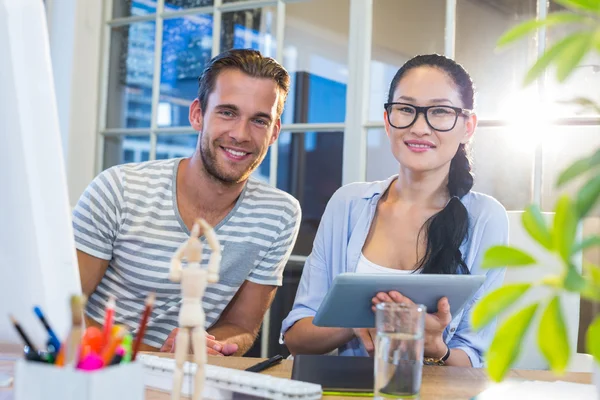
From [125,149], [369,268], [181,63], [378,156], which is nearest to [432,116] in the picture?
[369,268]

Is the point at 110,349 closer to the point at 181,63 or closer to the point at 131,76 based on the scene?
the point at 181,63

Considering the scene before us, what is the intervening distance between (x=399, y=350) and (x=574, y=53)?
525 millimetres

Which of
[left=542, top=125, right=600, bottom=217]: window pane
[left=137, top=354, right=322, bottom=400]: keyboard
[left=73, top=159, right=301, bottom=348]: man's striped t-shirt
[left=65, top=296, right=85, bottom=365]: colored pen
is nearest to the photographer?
[left=65, top=296, right=85, bottom=365]: colored pen

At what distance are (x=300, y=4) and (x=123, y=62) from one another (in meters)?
0.98

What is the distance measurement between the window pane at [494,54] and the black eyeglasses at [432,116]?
0.64m

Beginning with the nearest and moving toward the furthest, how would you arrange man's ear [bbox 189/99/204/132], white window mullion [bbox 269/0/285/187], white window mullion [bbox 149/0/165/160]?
man's ear [bbox 189/99/204/132] → white window mullion [bbox 269/0/285/187] → white window mullion [bbox 149/0/165/160]

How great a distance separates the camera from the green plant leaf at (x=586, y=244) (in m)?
0.45

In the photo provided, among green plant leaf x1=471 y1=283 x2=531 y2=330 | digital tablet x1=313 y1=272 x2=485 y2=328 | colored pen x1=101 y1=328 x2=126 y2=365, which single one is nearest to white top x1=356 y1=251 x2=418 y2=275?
digital tablet x1=313 y1=272 x2=485 y2=328

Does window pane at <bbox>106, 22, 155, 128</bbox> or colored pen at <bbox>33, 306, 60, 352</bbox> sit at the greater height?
window pane at <bbox>106, 22, 155, 128</bbox>

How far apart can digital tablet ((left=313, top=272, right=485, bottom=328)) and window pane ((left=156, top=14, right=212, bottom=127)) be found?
1.96 m

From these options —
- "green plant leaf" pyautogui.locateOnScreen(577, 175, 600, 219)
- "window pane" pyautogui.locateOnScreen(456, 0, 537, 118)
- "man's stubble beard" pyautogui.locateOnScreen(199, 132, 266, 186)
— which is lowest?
"green plant leaf" pyautogui.locateOnScreen(577, 175, 600, 219)

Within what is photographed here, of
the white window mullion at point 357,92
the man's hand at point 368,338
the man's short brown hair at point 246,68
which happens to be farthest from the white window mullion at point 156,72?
the man's hand at point 368,338

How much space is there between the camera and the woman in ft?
5.31

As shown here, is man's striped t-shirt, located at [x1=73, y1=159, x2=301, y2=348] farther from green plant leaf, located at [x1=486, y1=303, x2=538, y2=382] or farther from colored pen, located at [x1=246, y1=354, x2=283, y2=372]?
green plant leaf, located at [x1=486, y1=303, x2=538, y2=382]
